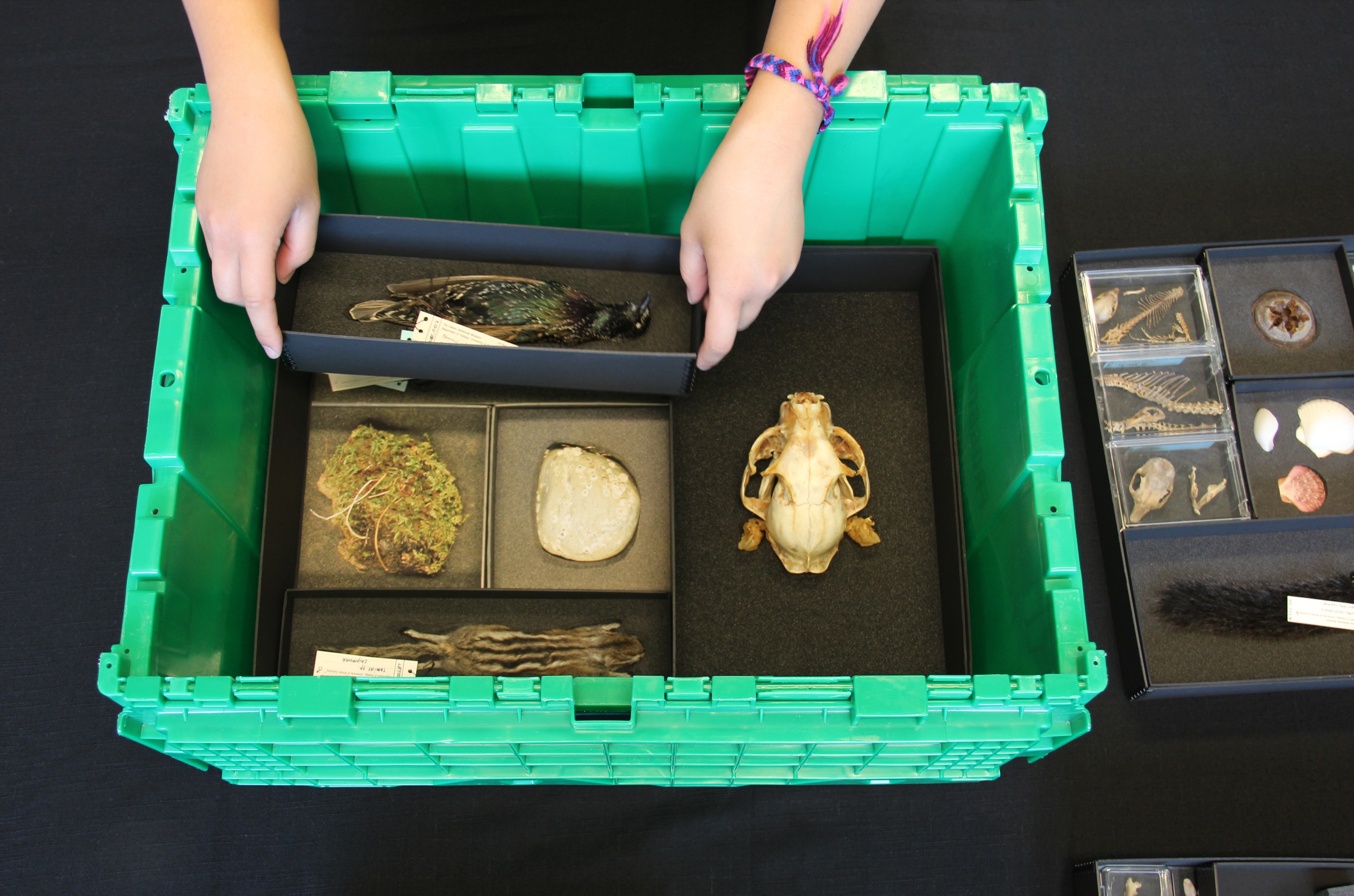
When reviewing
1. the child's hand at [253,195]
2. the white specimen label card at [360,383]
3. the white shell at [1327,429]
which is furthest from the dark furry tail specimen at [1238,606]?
the child's hand at [253,195]

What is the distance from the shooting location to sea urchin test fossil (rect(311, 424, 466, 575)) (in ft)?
6.42

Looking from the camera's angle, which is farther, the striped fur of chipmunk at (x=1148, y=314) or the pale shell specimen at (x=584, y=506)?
the striped fur of chipmunk at (x=1148, y=314)

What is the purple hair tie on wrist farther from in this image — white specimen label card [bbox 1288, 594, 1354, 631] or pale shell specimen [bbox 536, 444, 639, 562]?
white specimen label card [bbox 1288, 594, 1354, 631]

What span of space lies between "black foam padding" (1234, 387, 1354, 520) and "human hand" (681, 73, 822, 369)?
54.1 inches

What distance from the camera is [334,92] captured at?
5.96 feet

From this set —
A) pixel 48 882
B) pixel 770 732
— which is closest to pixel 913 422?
pixel 770 732

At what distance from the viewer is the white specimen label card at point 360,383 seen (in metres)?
2.06

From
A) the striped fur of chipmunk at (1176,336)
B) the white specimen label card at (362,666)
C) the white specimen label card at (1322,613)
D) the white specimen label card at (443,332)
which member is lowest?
the white specimen label card at (362,666)

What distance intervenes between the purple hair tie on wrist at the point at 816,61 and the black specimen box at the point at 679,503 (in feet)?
1.60

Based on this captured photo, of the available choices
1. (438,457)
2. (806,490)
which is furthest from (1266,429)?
(438,457)

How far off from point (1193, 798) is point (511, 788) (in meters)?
1.61

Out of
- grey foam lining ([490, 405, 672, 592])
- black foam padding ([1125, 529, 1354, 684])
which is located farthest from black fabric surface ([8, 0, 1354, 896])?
grey foam lining ([490, 405, 672, 592])

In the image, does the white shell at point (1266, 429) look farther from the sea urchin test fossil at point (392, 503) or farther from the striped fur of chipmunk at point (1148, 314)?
the sea urchin test fossil at point (392, 503)

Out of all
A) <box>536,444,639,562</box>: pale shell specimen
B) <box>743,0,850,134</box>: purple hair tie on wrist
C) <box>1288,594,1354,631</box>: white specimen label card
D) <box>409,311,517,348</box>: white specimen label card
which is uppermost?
<box>743,0,850,134</box>: purple hair tie on wrist
